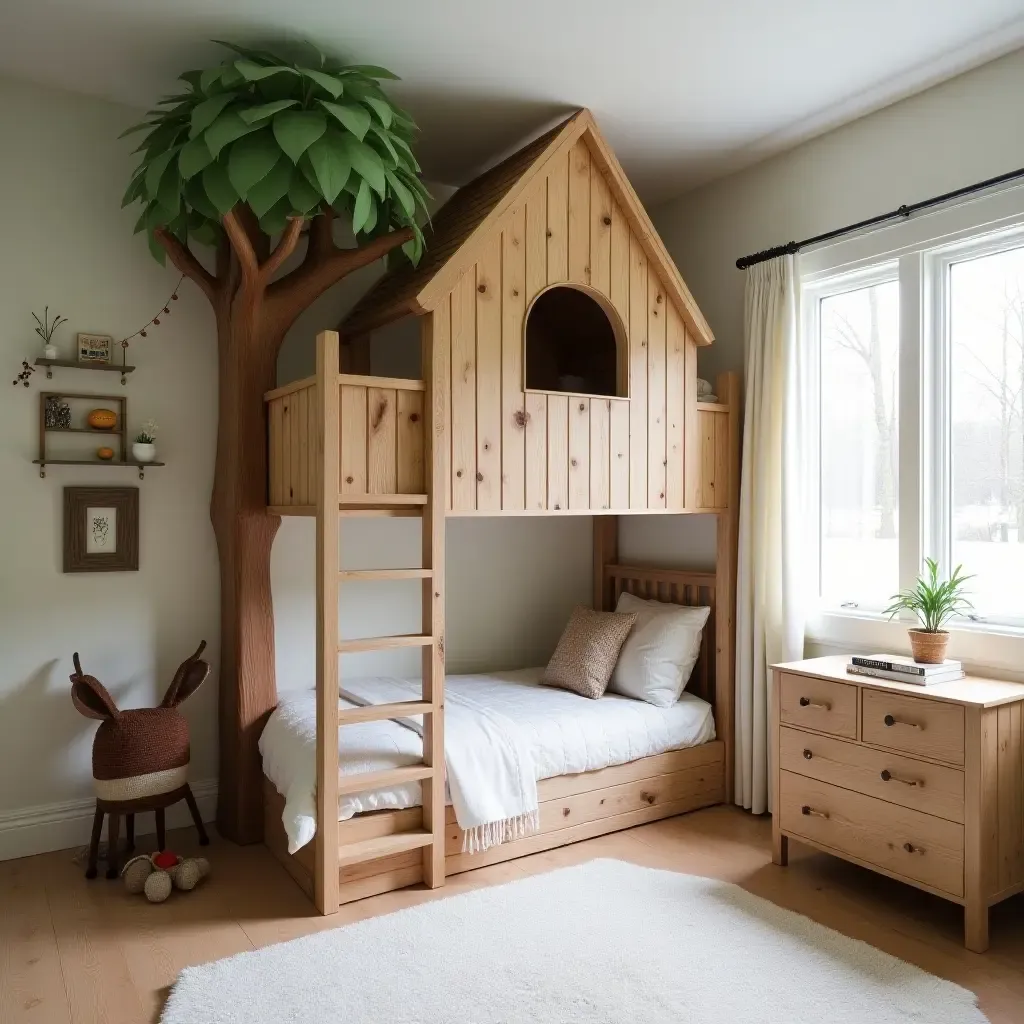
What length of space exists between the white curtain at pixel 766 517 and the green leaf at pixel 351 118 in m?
1.77

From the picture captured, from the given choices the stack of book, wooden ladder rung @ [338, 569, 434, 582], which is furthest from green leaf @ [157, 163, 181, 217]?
the stack of book

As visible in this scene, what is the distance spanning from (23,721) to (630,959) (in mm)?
2317

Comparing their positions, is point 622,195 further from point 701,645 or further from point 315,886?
point 315,886

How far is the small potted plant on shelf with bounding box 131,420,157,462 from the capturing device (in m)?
3.22

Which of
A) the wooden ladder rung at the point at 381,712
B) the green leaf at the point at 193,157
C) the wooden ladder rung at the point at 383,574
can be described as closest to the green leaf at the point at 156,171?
the green leaf at the point at 193,157

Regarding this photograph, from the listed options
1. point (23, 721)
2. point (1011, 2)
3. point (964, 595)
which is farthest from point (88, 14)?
point (964, 595)

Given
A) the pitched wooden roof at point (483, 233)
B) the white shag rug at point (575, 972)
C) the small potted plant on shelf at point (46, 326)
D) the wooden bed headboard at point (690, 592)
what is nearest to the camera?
the white shag rug at point (575, 972)

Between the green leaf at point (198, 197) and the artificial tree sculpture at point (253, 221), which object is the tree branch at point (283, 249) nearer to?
the artificial tree sculpture at point (253, 221)

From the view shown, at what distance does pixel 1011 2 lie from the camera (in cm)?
254

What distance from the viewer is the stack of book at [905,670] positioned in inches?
105

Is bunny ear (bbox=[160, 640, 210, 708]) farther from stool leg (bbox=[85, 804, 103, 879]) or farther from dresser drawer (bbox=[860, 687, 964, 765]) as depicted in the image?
dresser drawer (bbox=[860, 687, 964, 765])

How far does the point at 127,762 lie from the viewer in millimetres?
2887

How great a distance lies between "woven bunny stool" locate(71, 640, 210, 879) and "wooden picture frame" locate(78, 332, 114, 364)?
1181 millimetres

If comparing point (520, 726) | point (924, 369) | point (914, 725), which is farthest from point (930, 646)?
point (520, 726)
